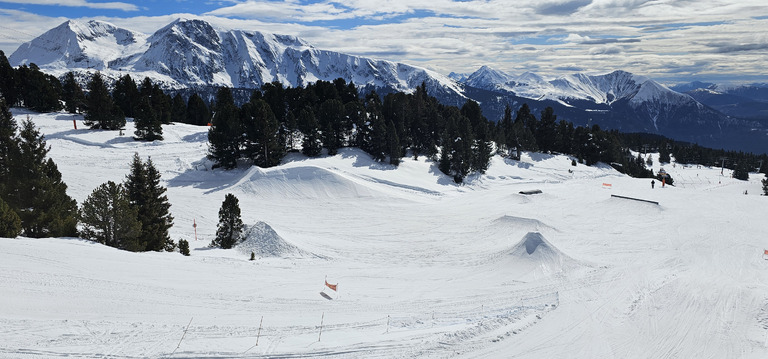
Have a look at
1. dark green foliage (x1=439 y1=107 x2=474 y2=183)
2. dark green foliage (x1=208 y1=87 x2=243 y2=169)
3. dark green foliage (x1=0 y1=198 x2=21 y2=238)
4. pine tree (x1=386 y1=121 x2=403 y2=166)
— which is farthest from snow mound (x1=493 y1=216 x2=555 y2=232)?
dark green foliage (x1=0 y1=198 x2=21 y2=238)

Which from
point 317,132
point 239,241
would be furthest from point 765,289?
point 317,132

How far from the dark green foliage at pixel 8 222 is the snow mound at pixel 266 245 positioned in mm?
12145

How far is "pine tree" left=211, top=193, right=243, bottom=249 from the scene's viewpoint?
29.8m

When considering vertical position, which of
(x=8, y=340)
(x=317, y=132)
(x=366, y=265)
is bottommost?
(x=366, y=265)

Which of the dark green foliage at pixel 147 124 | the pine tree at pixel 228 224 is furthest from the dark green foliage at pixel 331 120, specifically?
the pine tree at pixel 228 224

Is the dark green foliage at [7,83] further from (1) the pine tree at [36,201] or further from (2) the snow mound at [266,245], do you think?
(2) the snow mound at [266,245]

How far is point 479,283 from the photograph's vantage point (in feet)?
82.6

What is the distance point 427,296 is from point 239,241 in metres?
15.3

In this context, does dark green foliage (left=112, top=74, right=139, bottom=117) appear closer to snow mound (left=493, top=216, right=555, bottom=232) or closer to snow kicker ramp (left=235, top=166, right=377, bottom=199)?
snow kicker ramp (left=235, top=166, right=377, bottom=199)

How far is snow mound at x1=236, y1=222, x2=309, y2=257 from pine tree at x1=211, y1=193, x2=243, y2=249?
79 cm

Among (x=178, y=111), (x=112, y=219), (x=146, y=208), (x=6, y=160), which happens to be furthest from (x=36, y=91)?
(x=112, y=219)

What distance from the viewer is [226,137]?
4988cm

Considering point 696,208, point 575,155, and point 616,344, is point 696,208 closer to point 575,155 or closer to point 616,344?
point 616,344

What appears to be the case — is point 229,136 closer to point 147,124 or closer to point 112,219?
point 147,124
